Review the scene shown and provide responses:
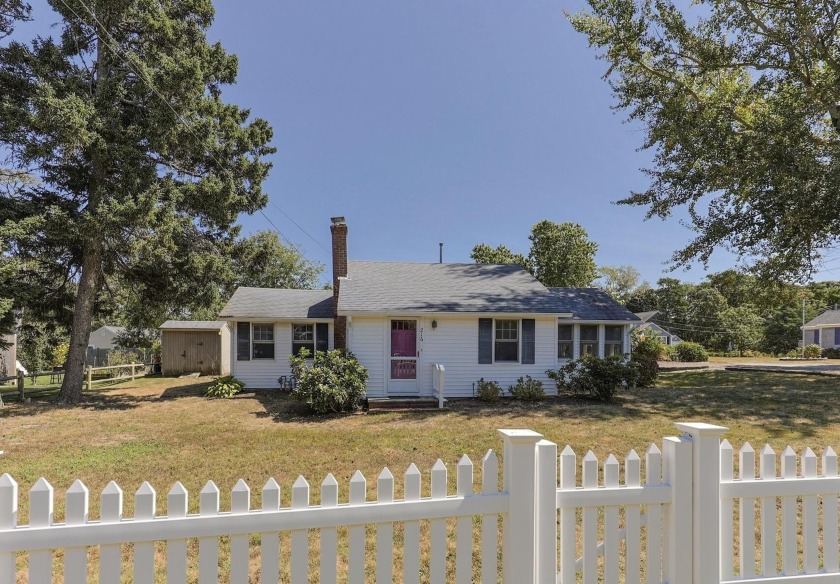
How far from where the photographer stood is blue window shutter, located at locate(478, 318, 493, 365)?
12266 mm

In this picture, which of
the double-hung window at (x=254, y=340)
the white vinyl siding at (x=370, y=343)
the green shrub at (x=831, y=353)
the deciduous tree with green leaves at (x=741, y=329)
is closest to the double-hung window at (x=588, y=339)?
the white vinyl siding at (x=370, y=343)

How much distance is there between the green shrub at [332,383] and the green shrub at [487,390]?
3300mm

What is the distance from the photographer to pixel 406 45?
41.3 ft

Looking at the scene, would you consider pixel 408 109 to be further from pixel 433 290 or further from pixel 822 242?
pixel 822 242

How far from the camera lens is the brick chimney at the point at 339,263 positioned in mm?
13066

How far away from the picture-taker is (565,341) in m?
15.4

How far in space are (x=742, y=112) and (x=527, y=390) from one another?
11.8 m

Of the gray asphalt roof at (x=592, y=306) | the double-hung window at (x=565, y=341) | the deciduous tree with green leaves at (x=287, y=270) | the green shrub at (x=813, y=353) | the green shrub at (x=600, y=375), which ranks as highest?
the deciduous tree with green leaves at (x=287, y=270)

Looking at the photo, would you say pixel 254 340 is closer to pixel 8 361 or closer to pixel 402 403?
pixel 402 403

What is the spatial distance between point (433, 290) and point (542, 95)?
24.9 feet

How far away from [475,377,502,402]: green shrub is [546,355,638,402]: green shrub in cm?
166

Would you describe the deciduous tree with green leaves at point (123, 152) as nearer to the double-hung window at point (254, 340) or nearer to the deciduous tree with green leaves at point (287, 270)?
the double-hung window at point (254, 340)

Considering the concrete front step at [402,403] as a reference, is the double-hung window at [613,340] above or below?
above

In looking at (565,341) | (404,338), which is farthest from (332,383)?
(565,341)
